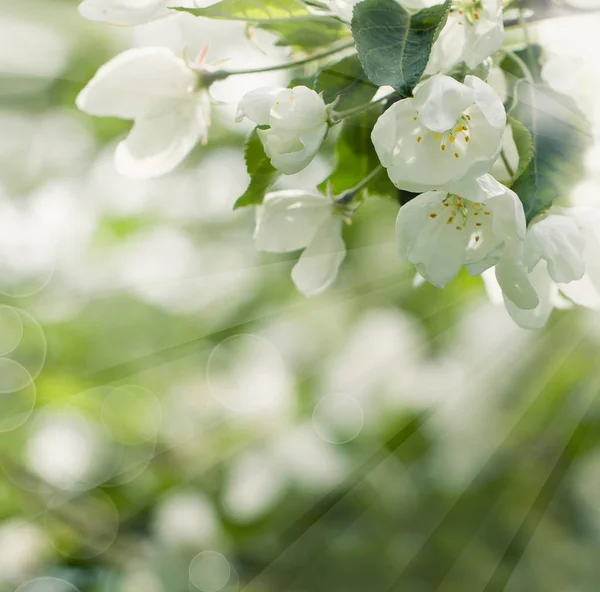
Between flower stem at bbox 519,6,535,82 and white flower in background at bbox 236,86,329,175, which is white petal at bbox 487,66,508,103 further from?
white flower in background at bbox 236,86,329,175

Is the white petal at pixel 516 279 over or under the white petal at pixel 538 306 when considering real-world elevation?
over

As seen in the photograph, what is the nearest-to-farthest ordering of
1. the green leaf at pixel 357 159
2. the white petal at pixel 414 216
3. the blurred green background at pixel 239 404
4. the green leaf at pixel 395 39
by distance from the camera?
1. the green leaf at pixel 395 39
2. the white petal at pixel 414 216
3. the green leaf at pixel 357 159
4. the blurred green background at pixel 239 404

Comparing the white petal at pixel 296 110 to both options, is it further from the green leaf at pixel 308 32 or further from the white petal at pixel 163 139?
the white petal at pixel 163 139

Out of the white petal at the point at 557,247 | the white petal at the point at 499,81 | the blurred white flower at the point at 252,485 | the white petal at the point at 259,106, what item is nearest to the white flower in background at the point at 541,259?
the white petal at the point at 557,247

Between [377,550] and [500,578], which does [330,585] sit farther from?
[500,578]

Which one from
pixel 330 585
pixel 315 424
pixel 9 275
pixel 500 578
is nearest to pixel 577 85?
pixel 500 578

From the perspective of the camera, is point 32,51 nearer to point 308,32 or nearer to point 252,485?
point 252,485
